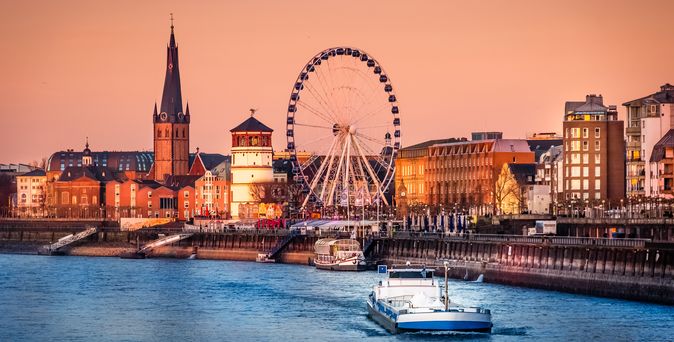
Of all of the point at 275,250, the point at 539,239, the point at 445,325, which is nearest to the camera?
the point at 445,325

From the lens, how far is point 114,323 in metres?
97.4

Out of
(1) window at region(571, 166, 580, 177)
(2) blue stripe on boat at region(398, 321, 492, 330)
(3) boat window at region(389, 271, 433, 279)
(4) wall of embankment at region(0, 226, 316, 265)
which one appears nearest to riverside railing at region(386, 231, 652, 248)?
(3) boat window at region(389, 271, 433, 279)

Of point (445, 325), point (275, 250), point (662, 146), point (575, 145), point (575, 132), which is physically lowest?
point (445, 325)

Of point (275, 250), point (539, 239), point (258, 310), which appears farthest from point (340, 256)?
point (258, 310)

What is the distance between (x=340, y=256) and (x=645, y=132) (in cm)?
4287

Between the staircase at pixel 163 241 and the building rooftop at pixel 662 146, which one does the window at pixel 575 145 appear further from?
the staircase at pixel 163 241

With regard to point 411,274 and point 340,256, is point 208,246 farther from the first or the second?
point 411,274

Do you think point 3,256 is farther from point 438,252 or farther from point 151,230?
point 438,252

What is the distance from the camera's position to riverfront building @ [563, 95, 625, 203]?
18600cm

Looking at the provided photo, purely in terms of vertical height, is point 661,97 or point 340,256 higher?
point 661,97

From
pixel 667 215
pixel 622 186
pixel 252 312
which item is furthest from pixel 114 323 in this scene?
pixel 622 186

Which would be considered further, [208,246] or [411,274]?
[208,246]

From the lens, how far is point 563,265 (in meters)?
110

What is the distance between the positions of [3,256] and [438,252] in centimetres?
7913
